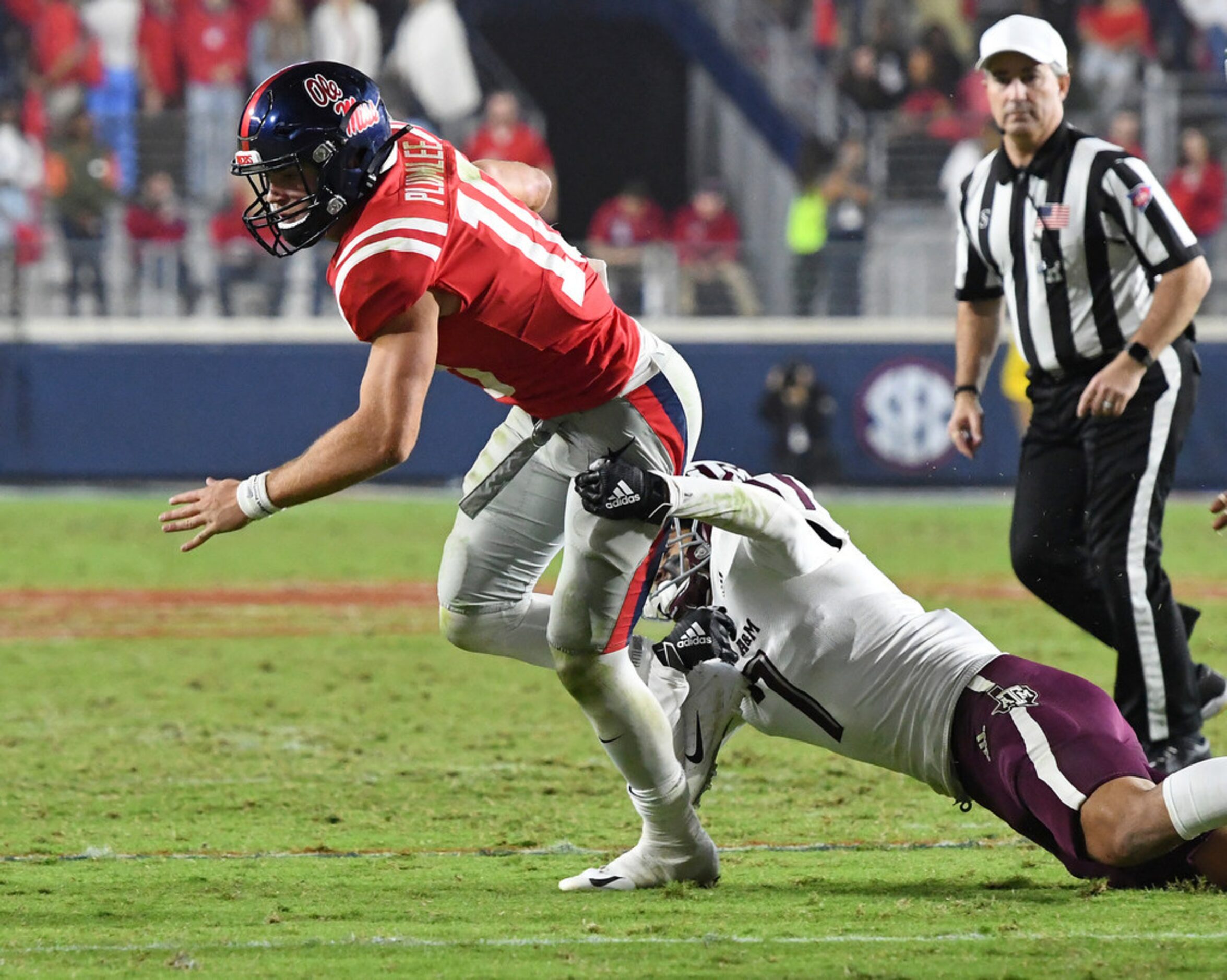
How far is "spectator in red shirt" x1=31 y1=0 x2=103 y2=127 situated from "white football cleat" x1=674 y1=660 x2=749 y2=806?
14.6 metres

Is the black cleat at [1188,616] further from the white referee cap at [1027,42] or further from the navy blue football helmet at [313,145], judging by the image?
the navy blue football helmet at [313,145]

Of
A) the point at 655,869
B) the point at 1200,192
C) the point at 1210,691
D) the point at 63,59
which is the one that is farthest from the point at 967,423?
the point at 63,59

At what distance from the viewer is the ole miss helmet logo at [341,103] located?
3947 mm

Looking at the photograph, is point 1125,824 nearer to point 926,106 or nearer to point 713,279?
point 713,279

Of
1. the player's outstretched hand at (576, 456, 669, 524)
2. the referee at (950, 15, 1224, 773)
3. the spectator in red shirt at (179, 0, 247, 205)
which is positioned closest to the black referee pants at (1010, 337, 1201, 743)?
the referee at (950, 15, 1224, 773)

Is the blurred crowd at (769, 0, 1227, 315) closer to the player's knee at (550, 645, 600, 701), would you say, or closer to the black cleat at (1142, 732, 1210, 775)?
the black cleat at (1142, 732, 1210, 775)

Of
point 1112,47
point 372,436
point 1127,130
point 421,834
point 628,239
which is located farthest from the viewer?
point 1112,47

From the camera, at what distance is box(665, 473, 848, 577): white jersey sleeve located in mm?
3879

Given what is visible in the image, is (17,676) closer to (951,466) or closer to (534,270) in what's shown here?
(534,270)

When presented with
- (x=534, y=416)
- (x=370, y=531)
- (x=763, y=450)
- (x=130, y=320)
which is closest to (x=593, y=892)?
(x=534, y=416)

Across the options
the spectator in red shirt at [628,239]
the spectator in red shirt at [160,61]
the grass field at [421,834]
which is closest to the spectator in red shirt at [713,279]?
the spectator in red shirt at [628,239]

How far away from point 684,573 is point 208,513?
1240mm

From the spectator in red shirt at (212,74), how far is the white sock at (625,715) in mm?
13928

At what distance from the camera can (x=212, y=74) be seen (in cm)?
1744
